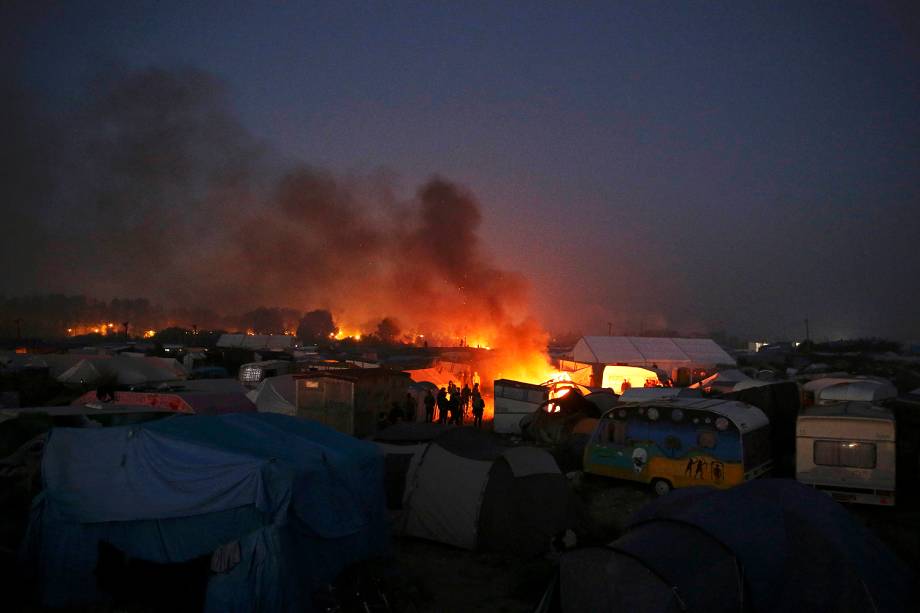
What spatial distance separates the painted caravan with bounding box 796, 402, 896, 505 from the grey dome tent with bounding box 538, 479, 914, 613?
19.6 feet

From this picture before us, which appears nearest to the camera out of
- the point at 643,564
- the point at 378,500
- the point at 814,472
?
the point at 643,564

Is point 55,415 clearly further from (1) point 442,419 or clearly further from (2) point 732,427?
(2) point 732,427

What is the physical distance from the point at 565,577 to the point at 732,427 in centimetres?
776

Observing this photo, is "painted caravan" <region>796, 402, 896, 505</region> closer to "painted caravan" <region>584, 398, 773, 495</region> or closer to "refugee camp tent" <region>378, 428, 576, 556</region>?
"painted caravan" <region>584, 398, 773, 495</region>

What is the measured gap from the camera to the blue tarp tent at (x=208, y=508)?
665cm

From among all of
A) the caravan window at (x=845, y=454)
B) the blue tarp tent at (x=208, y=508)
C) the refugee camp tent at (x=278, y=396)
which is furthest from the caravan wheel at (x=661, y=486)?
the refugee camp tent at (x=278, y=396)

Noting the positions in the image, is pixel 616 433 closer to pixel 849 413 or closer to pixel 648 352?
pixel 849 413

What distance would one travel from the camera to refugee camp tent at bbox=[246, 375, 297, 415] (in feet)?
65.8

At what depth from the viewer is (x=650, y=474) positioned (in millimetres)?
13422

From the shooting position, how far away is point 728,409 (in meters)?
13.3

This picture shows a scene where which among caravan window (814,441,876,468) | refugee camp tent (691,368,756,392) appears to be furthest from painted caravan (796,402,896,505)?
refugee camp tent (691,368,756,392)

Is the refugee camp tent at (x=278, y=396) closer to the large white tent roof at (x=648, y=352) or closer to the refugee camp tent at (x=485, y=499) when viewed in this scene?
the refugee camp tent at (x=485, y=499)

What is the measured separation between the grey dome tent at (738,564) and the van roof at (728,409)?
5.93 metres

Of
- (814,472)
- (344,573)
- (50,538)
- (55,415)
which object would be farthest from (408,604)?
(55,415)
